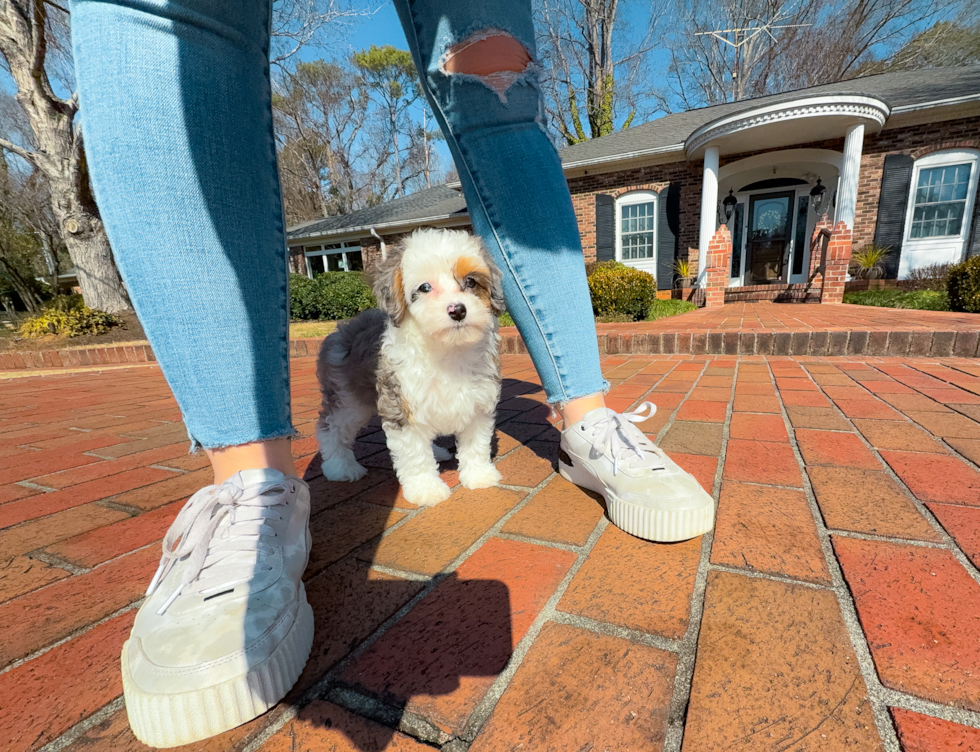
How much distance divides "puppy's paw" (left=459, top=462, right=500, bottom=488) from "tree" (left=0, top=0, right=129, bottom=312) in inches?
470

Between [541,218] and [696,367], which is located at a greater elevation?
[541,218]

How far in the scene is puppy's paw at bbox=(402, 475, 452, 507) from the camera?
161 cm

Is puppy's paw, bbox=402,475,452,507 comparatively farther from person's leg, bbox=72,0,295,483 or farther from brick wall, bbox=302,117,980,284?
brick wall, bbox=302,117,980,284

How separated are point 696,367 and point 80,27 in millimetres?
4133

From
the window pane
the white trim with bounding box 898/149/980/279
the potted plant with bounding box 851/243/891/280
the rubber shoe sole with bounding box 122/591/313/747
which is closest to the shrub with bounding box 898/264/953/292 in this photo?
the white trim with bounding box 898/149/980/279

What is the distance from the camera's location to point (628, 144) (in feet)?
41.9

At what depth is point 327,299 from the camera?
1262 cm

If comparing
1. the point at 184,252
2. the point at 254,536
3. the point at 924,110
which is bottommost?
the point at 254,536

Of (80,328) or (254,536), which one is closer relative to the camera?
(254,536)

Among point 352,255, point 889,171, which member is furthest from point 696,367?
point 352,255

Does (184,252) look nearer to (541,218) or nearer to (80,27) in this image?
(80,27)

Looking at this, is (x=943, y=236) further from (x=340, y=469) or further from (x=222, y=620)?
(x=222, y=620)

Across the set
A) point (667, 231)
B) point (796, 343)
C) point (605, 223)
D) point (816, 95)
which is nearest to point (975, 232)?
point (816, 95)

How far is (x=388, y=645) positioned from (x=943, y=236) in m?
15.2
